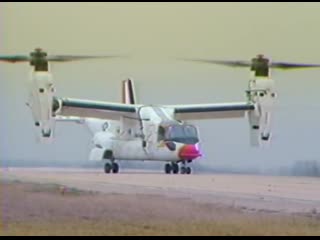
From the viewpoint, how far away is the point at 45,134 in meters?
21.9

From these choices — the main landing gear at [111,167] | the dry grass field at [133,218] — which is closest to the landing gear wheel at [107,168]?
the main landing gear at [111,167]

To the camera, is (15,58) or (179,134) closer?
(15,58)

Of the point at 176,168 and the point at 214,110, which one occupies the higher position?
the point at 214,110

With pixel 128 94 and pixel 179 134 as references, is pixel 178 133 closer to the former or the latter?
pixel 179 134

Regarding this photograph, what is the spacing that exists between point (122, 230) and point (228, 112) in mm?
19108

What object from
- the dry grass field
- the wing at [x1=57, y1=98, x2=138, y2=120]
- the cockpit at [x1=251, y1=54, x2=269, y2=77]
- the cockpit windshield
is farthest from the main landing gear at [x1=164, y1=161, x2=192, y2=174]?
the dry grass field

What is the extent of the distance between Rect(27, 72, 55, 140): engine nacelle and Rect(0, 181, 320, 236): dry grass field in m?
3.04

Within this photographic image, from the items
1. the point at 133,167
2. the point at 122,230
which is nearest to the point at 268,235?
the point at 122,230

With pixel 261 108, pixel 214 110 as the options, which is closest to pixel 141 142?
pixel 214 110

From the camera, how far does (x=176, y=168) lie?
3856cm

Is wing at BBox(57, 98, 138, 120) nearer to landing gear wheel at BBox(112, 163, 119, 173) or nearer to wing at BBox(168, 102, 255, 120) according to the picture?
landing gear wheel at BBox(112, 163, 119, 173)

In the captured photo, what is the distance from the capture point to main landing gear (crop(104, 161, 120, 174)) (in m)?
38.3

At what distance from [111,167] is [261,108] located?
39.6ft
